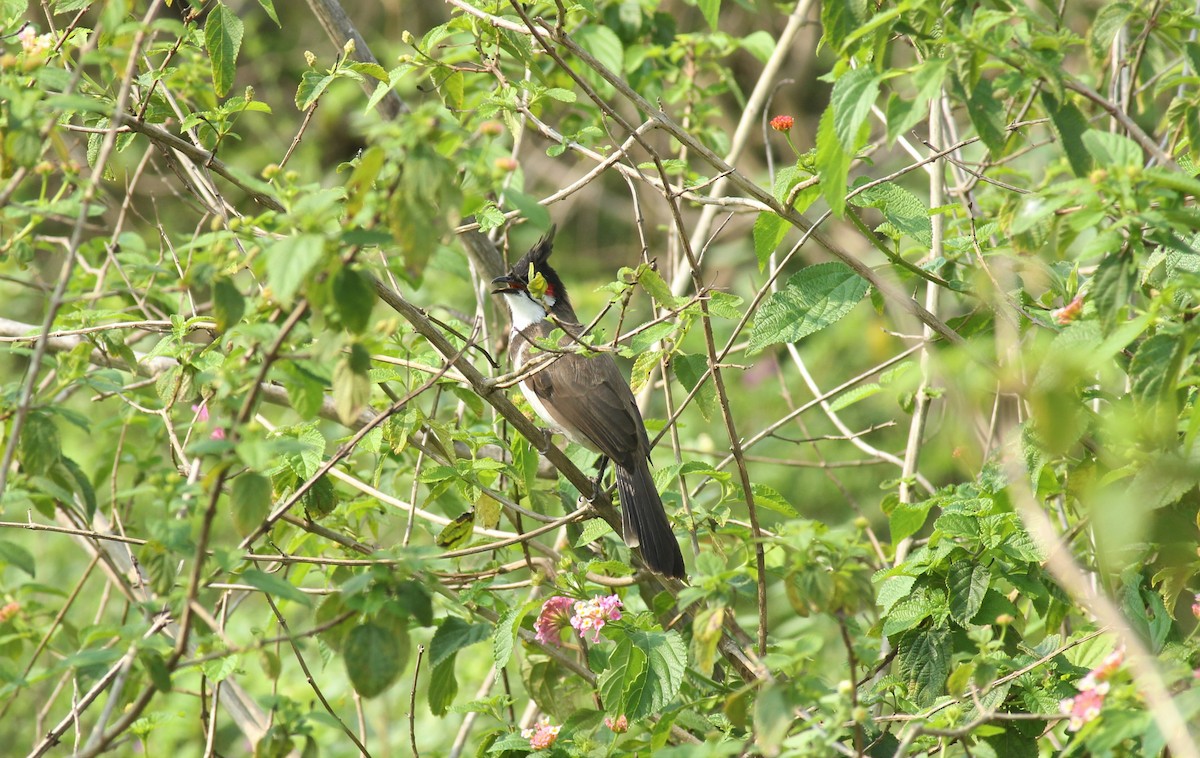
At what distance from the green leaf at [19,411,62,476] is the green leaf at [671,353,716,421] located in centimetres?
145

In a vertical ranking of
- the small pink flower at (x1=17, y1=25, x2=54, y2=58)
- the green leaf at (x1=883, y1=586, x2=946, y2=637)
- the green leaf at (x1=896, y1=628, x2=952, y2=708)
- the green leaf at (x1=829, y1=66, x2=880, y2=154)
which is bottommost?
the green leaf at (x1=896, y1=628, x2=952, y2=708)

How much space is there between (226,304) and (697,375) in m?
1.42

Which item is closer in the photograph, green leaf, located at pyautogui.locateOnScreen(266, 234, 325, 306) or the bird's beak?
green leaf, located at pyautogui.locateOnScreen(266, 234, 325, 306)

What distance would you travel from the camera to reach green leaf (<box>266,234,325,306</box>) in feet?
4.51

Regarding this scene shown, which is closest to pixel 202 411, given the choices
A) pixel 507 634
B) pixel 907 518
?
pixel 507 634

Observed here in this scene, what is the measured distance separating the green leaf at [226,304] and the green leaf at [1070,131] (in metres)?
1.28

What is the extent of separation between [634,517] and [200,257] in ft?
5.97

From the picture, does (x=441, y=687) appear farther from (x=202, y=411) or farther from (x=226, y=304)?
(x=226, y=304)

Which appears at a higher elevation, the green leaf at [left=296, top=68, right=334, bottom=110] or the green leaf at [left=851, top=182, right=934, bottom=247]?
the green leaf at [left=296, top=68, right=334, bottom=110]

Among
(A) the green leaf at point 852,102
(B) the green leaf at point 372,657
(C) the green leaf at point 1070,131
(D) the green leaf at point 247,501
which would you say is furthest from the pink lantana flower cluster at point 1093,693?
(D) the green leaf at point 247,501

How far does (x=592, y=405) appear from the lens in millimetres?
3977

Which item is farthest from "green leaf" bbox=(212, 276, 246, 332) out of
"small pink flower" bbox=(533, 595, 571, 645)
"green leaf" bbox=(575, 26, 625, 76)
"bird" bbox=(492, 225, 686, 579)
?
"green leaf" bbox=(575, 26, 625, 76)

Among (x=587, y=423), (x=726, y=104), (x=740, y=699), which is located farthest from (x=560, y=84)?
(x=726, y=104)

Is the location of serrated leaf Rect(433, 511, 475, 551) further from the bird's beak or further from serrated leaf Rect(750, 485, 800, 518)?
the bird's beak
